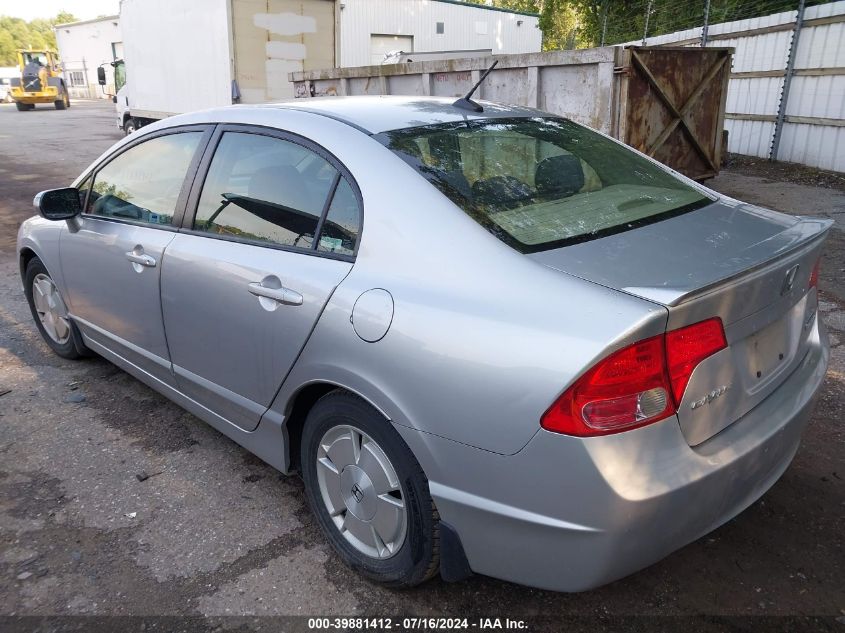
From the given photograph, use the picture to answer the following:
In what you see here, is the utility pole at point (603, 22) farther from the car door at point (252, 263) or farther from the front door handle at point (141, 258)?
the front door handle at point (141, 258)

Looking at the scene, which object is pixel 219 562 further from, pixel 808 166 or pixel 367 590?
pixel 808 166

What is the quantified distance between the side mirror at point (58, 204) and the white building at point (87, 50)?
48.4 m

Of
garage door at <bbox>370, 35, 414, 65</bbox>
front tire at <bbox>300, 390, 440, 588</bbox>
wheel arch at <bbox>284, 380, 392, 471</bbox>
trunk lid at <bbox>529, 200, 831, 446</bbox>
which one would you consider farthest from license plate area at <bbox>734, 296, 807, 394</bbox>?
garage door at <bbox>370, 35, 414, 65</bbox>

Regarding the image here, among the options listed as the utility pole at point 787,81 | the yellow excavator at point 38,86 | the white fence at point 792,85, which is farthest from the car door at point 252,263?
the yellow excavator at point 38,86

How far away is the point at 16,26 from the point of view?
372 feet

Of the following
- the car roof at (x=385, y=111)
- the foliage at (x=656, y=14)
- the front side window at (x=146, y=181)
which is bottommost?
the front side window at (x=146, y=181)

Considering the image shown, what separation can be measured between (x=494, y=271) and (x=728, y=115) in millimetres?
12416

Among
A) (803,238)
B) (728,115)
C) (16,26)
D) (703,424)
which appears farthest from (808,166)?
(16,26)

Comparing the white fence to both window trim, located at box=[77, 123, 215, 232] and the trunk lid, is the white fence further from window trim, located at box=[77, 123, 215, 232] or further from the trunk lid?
window trim, located at box=[77, 123, 215, 232]

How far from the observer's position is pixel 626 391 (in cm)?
184

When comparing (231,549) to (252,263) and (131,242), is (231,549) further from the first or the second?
(131,242)

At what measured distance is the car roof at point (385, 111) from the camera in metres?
2.74

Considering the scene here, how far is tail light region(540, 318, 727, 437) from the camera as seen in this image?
1.82 metres

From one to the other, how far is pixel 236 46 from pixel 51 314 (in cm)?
855
